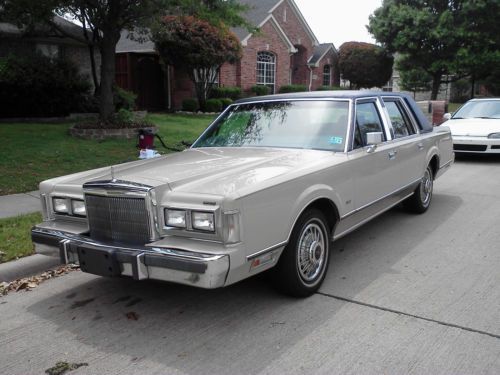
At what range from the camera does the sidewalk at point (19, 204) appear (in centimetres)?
661

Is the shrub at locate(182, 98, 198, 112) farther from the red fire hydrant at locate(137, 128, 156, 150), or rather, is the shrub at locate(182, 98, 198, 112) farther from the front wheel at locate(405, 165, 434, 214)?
the front wheel at locate(405, 165, 434, 214)

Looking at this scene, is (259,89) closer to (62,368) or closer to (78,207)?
(78,207)

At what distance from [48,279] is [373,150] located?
11.2 ft

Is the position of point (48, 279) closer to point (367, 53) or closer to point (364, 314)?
point (364, 314)

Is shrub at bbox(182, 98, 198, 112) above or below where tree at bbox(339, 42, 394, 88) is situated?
below

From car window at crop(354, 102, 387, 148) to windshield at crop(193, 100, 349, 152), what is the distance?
0.18 metres

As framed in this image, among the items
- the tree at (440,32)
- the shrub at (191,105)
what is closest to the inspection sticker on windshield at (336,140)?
the shrub at (191,105)

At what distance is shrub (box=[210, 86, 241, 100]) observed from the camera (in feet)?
75.9

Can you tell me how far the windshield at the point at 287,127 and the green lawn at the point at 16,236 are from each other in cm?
208

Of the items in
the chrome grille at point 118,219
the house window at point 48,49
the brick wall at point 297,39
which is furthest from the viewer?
the brick wall at point 297,39

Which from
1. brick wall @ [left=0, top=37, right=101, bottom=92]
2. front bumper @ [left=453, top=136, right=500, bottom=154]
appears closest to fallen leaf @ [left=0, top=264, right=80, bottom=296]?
front bumper @ [left=453, top=136, right=500, bottom=154]

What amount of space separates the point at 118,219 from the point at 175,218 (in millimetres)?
484

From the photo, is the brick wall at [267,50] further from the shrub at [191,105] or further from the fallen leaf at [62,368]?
the fallen leaf at [62,368]

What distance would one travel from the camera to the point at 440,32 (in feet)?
83.9
